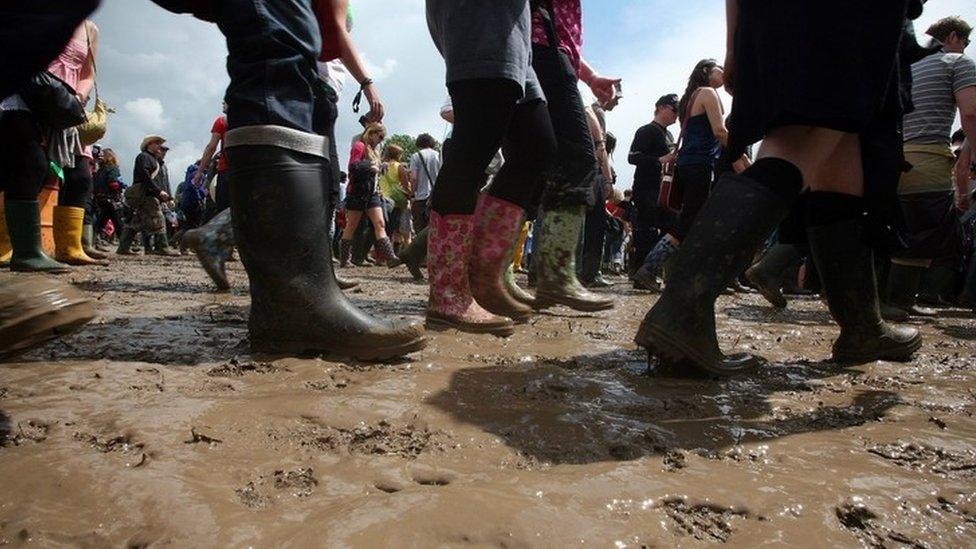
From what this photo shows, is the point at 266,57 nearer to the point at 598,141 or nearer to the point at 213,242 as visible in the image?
the point at 213,242

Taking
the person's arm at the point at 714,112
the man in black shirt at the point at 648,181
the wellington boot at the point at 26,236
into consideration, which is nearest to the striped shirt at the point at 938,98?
the person's arm at the point at 714,112

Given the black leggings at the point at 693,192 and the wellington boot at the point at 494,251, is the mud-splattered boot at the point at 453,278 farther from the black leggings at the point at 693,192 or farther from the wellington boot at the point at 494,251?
the black leggings at the point at 693,192

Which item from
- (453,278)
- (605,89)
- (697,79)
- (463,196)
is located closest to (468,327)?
(453,278)

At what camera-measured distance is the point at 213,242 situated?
335 cm

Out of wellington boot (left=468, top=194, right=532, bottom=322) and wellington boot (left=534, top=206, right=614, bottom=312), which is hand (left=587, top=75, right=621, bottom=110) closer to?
wellington boot (left=534, top=206, right=614, bottom=312)

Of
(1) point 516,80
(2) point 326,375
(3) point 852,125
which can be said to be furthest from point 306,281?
(3) point 852,125

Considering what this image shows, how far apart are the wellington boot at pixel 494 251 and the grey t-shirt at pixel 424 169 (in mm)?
5551

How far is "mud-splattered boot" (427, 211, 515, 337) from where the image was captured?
86.4 inches

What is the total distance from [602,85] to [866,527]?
2.90m

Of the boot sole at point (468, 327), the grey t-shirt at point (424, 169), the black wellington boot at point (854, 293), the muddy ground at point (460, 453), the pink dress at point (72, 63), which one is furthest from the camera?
the grey t-shirt at point (424, 169)

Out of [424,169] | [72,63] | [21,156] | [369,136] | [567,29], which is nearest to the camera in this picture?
[567,29]

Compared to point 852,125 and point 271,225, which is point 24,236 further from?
point 852,125

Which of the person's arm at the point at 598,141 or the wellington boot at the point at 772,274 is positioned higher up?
the person's arm at the point at 598,141

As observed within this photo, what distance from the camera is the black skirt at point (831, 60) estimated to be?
1.58 m
